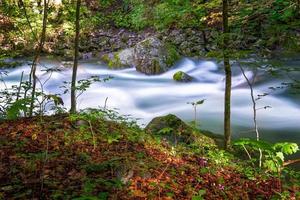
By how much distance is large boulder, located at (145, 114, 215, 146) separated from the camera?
20.4 ft

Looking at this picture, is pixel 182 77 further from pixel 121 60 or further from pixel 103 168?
pixel 103 168

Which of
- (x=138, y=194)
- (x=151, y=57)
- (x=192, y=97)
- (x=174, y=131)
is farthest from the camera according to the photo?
(x=151, y=57)

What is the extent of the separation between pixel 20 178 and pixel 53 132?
1354mm

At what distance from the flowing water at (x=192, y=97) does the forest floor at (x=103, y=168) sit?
433 centimetres

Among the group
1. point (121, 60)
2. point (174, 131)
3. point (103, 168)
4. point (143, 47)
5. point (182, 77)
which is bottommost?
point (174, 131)

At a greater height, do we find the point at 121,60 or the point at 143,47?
the point at 143,47

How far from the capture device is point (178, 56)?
14172 mm

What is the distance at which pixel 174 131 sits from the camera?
6215 mm

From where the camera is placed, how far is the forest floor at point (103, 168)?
10.1ft

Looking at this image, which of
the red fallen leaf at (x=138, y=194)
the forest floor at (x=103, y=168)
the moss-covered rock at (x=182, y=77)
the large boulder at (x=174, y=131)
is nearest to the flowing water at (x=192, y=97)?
the moss-covered rock at (x=182, y=77)

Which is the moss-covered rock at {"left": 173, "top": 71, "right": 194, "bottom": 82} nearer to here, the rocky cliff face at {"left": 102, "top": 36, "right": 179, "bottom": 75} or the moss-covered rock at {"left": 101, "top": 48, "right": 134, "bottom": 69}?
the rocky cliff face at {"left": 102, "top": 36, "right": 179, "bottom": 75}

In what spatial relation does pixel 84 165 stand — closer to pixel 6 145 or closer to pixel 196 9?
pixel 6 145

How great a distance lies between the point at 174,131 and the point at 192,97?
545cm

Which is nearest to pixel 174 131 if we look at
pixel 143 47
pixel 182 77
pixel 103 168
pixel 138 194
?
pixel 103 168
